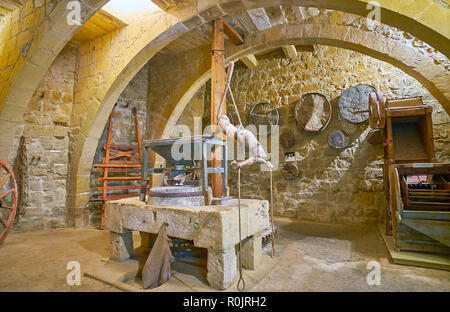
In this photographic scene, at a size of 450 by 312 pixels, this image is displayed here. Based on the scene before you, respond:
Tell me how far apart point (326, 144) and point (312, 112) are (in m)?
0.80

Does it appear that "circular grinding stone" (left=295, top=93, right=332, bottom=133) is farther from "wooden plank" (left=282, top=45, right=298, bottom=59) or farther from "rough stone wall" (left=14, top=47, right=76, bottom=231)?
"rough stone wall" (left=14, top=47, right=76, bottom=231)

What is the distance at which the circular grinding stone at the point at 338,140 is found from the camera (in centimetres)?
485

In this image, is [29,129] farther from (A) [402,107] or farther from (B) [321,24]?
(A) [402,107]

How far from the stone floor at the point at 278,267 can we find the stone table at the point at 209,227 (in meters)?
0.18

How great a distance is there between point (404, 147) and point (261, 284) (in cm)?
323

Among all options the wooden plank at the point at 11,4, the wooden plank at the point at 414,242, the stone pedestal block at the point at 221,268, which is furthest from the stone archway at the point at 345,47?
the stone pedestal block at the point at 221,268

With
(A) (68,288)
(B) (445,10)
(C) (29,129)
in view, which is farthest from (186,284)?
(C) (29,129)

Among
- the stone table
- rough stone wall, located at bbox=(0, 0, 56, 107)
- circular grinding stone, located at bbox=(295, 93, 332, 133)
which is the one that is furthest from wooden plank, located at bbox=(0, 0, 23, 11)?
circular grinding stone, located at bbox=(295, 93, 332, 133)

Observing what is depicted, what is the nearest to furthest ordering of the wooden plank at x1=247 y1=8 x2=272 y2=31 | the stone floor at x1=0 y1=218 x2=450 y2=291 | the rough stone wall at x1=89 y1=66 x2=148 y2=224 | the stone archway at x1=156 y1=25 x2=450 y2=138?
the stone floor at x1=0 y1=218 x2=450 y2=291, the stone archway at x1=156 y1=25 x2=450 y2=138, the wooden plank at x1=247 y1=8 x2=272 y2=31, the rough stone wall at x1=89 y1=66 x2=148 y2=224

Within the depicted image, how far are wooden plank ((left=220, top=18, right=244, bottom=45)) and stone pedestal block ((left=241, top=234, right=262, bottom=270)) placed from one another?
3805 mm

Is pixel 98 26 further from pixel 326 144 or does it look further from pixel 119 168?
pixel 326 144

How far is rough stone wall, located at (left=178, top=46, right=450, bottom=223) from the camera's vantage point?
15.0 feet

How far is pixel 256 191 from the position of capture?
5961mm

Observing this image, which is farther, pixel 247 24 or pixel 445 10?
pixel 247 24
